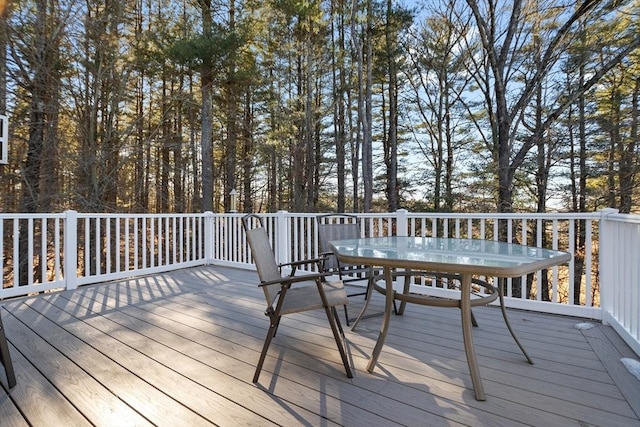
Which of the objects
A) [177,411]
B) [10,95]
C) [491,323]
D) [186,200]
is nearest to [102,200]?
[10,95]

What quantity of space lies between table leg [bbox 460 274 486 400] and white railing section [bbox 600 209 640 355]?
1.24 m

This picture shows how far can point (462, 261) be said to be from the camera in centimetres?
180

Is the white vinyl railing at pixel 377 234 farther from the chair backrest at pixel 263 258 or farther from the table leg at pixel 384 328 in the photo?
the chair backrest at pixel 263 258

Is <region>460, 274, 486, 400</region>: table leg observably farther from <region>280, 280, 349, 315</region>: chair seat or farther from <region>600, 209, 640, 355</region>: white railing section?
<region>600, 209, 640, 355</region>: white railing section

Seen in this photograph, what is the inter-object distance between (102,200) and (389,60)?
876 centimetres

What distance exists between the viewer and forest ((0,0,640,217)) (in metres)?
7.01

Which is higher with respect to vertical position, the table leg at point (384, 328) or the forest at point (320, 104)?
the forest at point (320, 104)

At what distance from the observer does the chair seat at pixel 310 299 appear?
199 cm

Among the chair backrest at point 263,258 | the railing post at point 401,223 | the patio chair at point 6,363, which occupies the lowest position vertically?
the patio chair at point 6,363

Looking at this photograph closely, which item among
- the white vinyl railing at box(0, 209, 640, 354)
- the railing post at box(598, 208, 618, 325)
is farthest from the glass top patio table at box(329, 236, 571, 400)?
the railing post at box(598, 208, 618, 325)

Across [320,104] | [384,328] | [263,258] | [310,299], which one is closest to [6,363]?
[263,258]

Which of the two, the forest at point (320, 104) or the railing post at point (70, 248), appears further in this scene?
the forest at point (320, 104)

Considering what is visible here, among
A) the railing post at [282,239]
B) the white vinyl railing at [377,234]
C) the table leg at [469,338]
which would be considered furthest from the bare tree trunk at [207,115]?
the table leg at [469,338]

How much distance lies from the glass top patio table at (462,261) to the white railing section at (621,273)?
70cm
